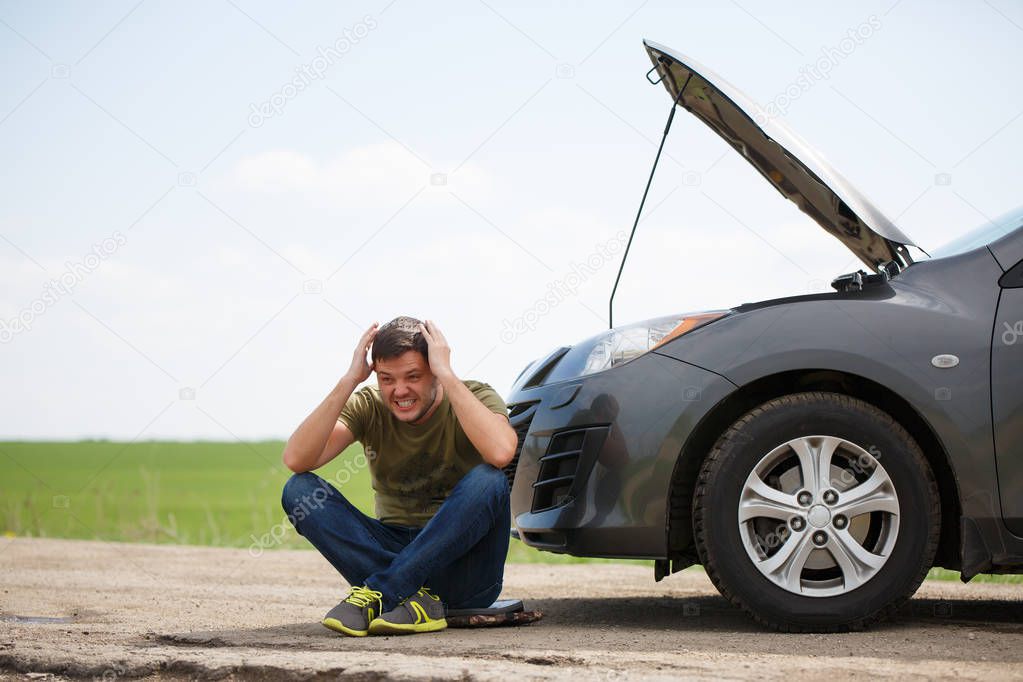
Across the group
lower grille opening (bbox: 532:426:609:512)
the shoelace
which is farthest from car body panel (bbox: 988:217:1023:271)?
the shoelace

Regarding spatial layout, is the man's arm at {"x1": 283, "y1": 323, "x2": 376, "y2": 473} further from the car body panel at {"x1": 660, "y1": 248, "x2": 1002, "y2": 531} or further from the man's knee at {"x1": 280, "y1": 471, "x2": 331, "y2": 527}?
the car body panel at {"x1": 660, "y1": 248, "x2": 1002, "y2": 531}

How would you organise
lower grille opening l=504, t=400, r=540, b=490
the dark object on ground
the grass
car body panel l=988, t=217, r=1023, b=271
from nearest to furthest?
1. car body panel l=988, t=217, r=1023, b=271
2. the dark object on ground
3. lower grille opening l=504, t=400, r=540, b=490
4. the grass

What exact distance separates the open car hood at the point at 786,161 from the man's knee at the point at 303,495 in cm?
212

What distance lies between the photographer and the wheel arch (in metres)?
3.62

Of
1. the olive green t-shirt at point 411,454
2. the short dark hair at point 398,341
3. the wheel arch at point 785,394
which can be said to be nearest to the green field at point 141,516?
the olive green t-shirt at point 411,454

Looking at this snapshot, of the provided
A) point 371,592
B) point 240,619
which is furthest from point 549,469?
point 240,619

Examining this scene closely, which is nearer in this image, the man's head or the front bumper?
the front bumper

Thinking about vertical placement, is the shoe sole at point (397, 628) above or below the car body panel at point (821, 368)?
below

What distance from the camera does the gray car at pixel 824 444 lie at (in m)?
3.50

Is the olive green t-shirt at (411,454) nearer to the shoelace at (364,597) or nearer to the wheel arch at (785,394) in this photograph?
the shoelace at (364,597)

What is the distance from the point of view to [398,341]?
3830 millimetres

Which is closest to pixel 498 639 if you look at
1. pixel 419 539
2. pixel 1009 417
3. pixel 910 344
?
pixel 419 539

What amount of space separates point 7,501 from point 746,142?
916 cm

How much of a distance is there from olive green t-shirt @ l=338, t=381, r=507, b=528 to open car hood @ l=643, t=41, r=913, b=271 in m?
1.47
